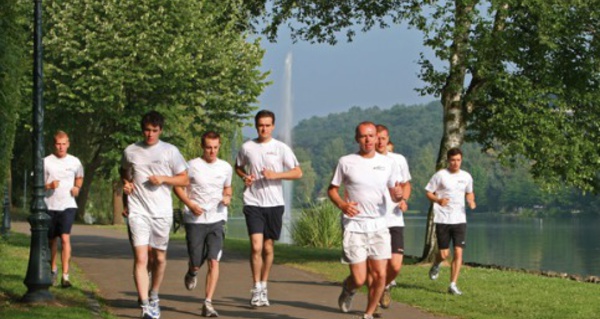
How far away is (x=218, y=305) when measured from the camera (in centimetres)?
1349

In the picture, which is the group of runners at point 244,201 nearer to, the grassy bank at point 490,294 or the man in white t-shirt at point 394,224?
the man in white t-shirt at point 394,224

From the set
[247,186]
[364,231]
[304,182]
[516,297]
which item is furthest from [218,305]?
[304,182]

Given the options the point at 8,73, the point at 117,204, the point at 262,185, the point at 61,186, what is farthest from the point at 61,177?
the point at 117,204

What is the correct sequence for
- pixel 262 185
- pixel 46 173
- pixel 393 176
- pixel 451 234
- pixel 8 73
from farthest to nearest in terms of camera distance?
pixel 451 234 → pixel 46 173 → pixel 262 185 → pixel 8 73 → pixel 393 176

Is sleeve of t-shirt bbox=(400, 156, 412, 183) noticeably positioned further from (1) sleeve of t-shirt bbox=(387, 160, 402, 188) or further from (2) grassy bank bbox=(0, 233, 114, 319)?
(2) grassy bank bbox=(0, 233, 114, 319)

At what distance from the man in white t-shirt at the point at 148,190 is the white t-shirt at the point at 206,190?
0.91 metres

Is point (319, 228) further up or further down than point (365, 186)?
further down

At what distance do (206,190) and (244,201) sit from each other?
815 millimetres

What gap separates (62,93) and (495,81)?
76.1 feet

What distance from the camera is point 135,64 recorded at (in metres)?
41.3

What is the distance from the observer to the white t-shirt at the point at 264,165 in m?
13.1

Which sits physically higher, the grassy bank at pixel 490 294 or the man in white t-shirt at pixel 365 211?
the man in white t-shirt at pixel 365 211

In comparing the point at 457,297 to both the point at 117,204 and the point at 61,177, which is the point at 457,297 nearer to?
the point at 61,177

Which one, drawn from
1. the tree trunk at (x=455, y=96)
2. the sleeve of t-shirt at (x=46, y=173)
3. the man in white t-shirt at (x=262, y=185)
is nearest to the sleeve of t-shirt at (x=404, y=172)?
the man in white t-shirt at (x=262, y=185)
